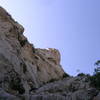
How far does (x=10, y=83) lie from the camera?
43.2 m

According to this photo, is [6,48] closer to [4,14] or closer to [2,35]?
[2,35]

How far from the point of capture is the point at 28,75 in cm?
5253

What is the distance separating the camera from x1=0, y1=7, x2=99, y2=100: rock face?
32281 millimetres

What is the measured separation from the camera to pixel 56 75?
67250 mm

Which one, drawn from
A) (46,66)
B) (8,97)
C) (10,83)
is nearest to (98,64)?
(10,83)

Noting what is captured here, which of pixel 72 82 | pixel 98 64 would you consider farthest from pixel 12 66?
pixel 98 64

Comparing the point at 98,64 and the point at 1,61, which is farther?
the point at 1,61

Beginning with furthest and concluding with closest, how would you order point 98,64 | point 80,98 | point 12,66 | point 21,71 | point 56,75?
point 56,75 < point 21,71 < point 12,66 < point 98,64 < point 80,98

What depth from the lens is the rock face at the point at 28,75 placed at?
32.3 metres

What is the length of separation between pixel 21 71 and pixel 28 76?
3.05 meters

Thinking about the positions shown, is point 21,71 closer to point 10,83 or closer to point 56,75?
point 10,83

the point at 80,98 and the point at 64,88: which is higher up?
the point at 64,88

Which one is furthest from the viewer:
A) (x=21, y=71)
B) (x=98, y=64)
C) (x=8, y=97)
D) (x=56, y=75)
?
(x=56, y=75)

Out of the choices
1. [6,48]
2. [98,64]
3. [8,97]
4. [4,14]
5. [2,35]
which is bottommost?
[8,97]
